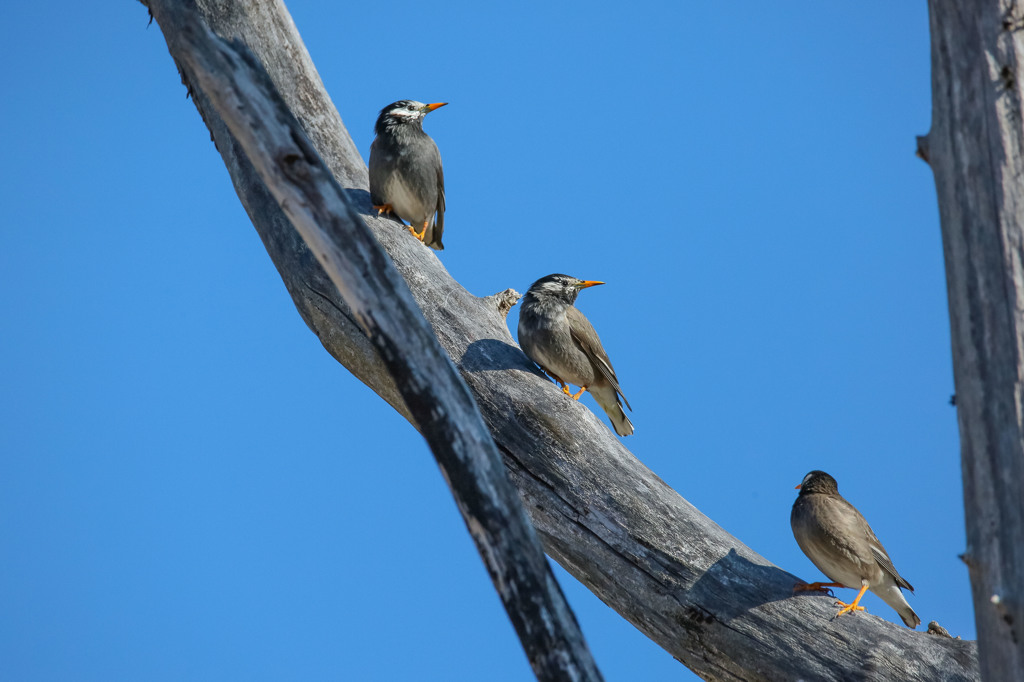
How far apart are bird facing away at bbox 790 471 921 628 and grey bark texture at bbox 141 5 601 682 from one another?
8.26 feet

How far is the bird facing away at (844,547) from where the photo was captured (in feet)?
14.9

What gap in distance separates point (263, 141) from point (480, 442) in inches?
46.5

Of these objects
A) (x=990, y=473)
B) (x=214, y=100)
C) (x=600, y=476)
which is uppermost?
(x=214, y=100)

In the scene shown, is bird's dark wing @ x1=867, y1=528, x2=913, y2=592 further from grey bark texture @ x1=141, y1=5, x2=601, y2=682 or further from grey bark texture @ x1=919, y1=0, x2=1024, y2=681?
grey bark texture @ x1=141, y1=5, x2=601, y2=682

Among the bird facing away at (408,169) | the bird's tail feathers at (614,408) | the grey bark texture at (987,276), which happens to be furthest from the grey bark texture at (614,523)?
the grey bark texture at (987,276)

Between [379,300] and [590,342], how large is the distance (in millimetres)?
2708

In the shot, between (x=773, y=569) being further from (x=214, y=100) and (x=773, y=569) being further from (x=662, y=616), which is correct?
(x=214, y=100)

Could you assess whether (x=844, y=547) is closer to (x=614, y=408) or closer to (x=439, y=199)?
(x=614, y=408)

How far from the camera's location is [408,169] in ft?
18.1

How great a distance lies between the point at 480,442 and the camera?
268cm

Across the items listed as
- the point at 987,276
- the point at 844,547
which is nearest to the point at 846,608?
the point at 844,547

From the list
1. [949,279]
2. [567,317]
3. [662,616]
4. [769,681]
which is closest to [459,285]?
[567,317]

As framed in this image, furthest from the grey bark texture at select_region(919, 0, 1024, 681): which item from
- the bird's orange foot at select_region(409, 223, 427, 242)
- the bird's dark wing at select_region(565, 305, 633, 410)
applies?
the bird's orange foot at select_region(409, 223, 427, 242)

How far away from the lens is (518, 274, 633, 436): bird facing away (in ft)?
16.6
